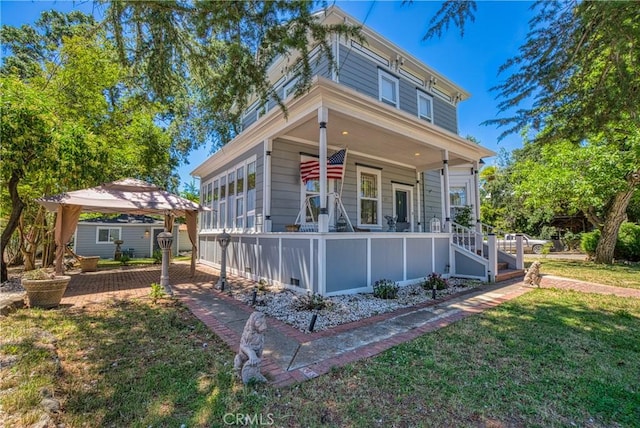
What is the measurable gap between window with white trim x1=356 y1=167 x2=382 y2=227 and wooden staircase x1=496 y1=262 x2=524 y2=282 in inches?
148

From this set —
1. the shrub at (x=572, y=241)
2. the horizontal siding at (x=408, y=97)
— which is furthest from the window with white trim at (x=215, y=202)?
the shrub at (x=572, y=241)

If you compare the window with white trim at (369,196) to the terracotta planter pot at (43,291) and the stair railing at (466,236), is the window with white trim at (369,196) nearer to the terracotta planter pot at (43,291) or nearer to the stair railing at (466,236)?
the stair railing at (466,236)

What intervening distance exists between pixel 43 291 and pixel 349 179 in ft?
24.7

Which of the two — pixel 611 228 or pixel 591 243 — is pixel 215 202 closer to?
pixel 611 228

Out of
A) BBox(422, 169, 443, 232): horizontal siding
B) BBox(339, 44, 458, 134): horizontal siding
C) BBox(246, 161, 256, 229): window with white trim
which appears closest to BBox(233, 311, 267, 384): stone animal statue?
BBox(246, 161, 256, 229): window with white trim

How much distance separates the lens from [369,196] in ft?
32.0

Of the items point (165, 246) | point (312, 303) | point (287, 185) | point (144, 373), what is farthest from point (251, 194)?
point (144, 373)

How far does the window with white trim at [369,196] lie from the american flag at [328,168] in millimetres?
2026

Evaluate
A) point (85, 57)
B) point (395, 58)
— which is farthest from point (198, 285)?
point (395, 58)

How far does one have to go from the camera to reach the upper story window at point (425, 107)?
10.8 m

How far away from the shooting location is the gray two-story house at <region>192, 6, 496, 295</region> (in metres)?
6.20

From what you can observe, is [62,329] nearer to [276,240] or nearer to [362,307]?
[276,240]

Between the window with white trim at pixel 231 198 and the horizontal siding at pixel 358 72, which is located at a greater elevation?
the horizontal siding at pixel 358 72

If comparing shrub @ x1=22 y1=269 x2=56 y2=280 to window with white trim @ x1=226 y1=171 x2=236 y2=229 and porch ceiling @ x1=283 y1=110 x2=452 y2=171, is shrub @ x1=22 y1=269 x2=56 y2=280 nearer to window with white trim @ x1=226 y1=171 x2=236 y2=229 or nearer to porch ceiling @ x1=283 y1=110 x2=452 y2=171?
window with white trim @ x1=226 y1=171 x2=236 y2=229
